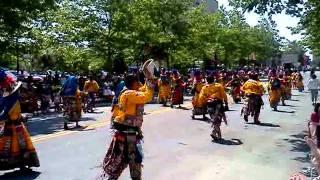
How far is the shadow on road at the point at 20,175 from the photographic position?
9656mm

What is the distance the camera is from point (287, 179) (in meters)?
9.63

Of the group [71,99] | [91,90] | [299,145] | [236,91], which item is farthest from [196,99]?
[236,91]

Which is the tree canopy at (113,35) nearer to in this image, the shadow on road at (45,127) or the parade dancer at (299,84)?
the shadow on road at (45,127)

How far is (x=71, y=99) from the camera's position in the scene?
55.3 ft

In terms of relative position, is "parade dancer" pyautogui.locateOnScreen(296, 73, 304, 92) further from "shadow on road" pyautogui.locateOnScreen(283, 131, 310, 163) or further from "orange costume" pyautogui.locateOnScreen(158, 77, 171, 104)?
"shadow on road" pyautogui.locateOnScreen(283, 131, 310, 163)

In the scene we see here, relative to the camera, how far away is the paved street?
33.1ft

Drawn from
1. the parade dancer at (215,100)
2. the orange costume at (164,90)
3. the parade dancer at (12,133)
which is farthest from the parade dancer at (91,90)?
the parade dancer at (12,133)

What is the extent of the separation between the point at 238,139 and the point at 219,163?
3.89m

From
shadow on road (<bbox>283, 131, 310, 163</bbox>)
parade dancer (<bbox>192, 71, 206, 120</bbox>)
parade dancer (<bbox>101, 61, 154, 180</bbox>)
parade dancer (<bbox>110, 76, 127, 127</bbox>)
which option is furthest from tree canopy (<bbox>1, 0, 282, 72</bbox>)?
parade dancer (<bbox>101, 61, 154, 180</bbox>)

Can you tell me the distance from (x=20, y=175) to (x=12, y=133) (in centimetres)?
84

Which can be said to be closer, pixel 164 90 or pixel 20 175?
pixel 20 175

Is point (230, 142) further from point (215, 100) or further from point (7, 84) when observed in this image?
point (7, 84)

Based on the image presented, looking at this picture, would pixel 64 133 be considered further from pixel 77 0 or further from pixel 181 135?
pixel 77 0

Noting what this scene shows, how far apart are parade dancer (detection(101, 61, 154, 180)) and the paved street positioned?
1.75m
